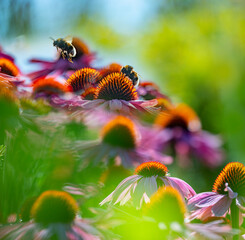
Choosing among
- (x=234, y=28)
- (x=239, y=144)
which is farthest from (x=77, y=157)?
(x=234, y=28)

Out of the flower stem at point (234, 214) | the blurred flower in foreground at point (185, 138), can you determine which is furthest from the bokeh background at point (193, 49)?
the flower stem at point (234, 214)

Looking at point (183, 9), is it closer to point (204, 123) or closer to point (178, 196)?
point (204, 123)

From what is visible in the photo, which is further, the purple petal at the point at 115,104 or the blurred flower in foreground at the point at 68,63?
the blurred flower in foreground at the point at 68,63

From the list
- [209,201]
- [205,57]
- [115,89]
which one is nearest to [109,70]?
[115,89]

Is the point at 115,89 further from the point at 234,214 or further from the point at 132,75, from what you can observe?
the point at 234,214

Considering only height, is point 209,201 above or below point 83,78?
below

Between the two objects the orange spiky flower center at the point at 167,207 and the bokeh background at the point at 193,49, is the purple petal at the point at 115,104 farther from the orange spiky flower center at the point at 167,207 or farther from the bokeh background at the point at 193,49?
the bokeh background at the point at 193,49

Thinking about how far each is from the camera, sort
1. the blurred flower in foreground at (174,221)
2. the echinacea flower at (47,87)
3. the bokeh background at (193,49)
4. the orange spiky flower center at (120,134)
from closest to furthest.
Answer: the blurred flower in foreground at (174,221) < the echinacea flower at (47,87) < the orange spiky flower center at (120,134) < the bokeh background at (193,49)

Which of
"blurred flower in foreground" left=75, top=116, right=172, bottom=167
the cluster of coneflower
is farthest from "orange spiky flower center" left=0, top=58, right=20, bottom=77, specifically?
"blurred flower in foreground" left=75, top=116, right=172, bottom=167
